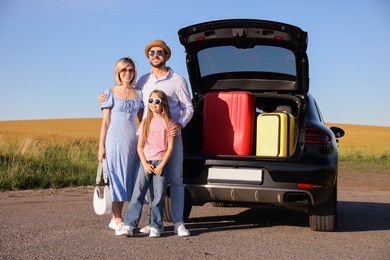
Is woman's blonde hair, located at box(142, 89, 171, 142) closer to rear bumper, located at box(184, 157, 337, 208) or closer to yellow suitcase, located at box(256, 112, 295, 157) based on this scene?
rear bumper, located at box(184, 157, 337, 208)

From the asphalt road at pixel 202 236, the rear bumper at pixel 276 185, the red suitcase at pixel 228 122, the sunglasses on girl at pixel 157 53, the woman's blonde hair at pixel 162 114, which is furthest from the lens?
the red suitcase at pixel 228 122

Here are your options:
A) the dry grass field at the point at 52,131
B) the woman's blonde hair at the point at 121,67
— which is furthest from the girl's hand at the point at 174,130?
the dry grass field at the point at 52,131

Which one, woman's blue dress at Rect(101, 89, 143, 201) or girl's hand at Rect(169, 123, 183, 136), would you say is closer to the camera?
girl's hand at Rect(169, 123, 183, 136)

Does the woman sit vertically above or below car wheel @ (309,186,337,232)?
above

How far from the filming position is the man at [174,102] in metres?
5.85

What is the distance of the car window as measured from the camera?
6453 millimetres

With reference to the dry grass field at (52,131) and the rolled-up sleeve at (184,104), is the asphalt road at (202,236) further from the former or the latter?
the dry grass field at (52,131)

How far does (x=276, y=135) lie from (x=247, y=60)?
1047mm

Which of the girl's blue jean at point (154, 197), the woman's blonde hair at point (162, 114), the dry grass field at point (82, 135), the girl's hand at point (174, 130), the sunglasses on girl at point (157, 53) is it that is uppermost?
the sunglasses on girl at point (157, 53)

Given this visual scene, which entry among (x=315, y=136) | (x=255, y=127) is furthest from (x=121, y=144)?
(x=315, y=136)

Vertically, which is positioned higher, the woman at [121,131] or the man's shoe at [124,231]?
the woman at [121,131]

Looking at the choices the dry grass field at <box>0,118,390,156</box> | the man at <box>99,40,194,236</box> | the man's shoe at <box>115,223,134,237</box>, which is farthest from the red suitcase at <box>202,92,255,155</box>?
the dry grass field at <box>0,118,390,156</box>

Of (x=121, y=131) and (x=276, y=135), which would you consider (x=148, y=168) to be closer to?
(x=121, y=131)

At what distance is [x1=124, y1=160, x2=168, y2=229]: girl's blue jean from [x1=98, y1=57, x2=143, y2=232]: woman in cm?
17
